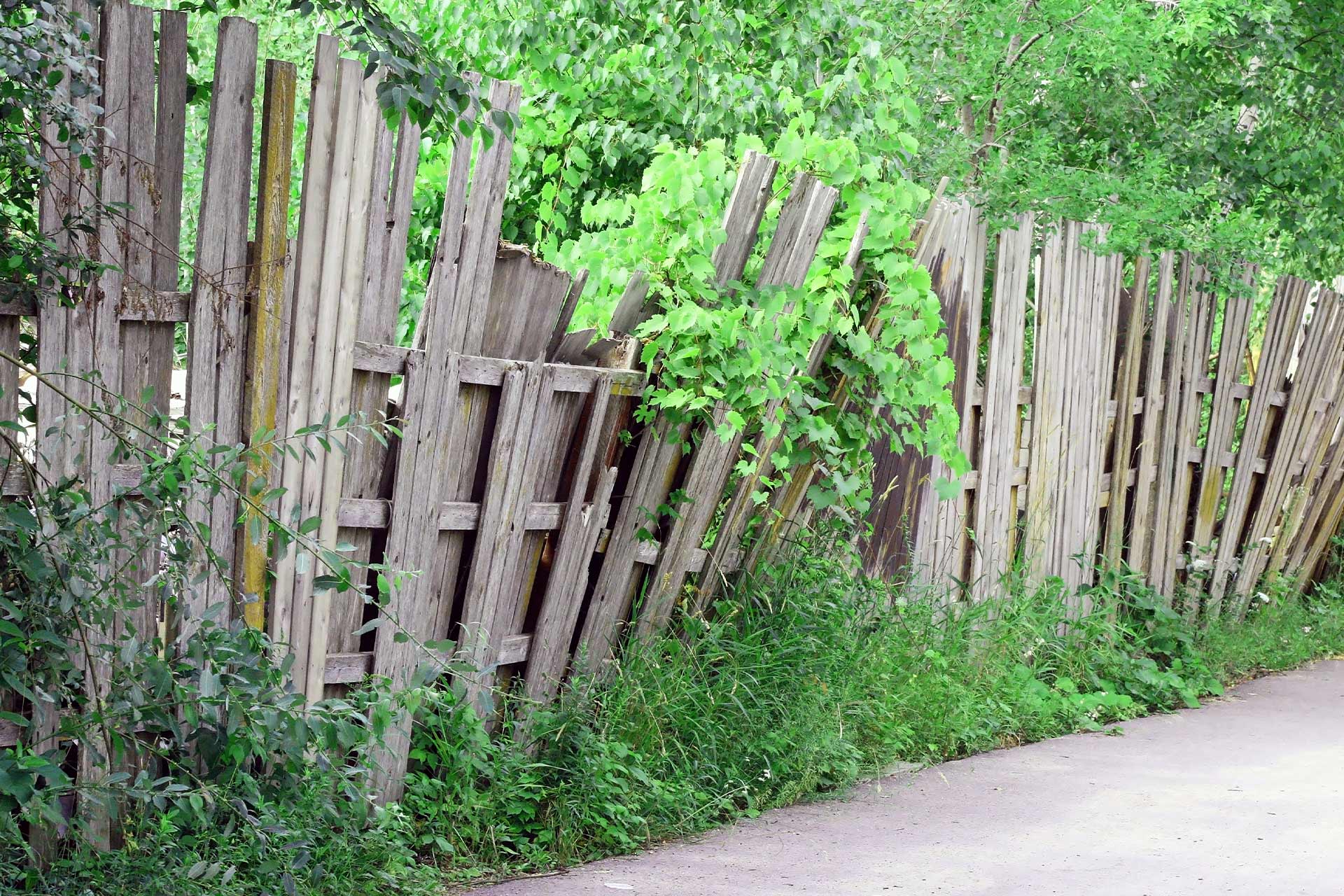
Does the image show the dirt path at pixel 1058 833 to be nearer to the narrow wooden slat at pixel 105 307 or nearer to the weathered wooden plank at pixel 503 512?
the weathered wooden plank at pixel 503 512

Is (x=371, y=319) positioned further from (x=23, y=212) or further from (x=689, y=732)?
(x=689, y=732)

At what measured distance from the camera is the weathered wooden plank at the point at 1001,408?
6.68 meters

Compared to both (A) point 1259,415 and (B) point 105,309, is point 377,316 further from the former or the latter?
(A) point 1259,415

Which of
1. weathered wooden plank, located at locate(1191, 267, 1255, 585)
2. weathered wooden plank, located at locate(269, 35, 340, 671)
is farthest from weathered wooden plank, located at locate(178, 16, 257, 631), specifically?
weathered wooden plank, located at locate(1191, 267, 1255, 585)

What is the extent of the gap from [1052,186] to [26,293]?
19.8 feet

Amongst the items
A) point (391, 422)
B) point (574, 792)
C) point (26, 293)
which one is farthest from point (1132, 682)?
point (26, 293)

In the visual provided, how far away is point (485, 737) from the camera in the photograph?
4191 mm

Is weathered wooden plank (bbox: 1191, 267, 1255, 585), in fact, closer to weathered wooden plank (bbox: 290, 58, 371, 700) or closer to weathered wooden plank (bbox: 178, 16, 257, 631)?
weathered wooden plank (bbox: 290, 58, 371, 700)

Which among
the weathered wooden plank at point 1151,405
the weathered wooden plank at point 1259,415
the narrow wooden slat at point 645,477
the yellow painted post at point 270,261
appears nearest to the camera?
the yellow painted post at point 270,261

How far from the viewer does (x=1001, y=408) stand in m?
6.79

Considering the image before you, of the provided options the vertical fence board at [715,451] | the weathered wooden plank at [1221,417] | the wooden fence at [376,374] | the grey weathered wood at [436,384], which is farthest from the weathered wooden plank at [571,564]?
the weathered wooden plank at [1221,417]

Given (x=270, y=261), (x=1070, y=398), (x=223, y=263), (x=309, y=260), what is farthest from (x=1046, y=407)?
(x=223, y=263)

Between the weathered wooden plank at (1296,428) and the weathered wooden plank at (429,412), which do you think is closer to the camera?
the weathered wooden plank at (429,412)

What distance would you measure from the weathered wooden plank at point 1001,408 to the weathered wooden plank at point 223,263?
4.05m
